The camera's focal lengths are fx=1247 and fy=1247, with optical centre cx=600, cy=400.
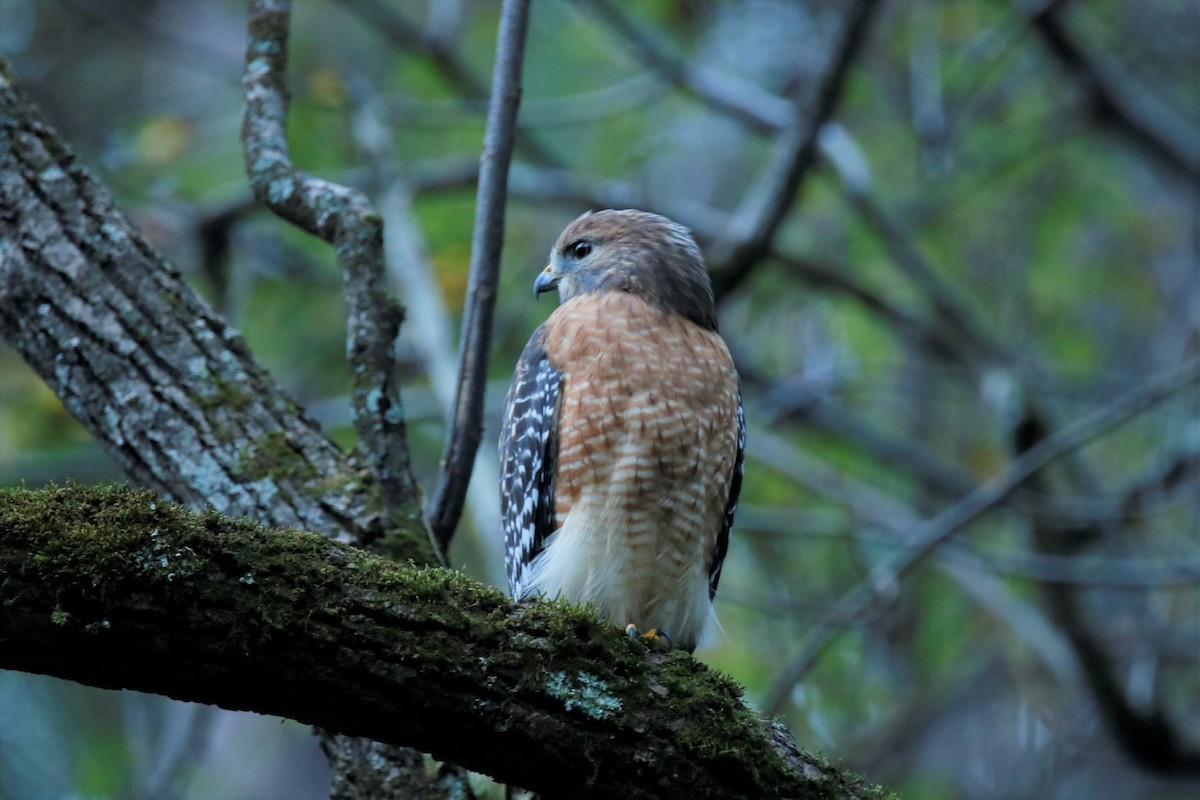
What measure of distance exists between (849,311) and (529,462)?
6015mm

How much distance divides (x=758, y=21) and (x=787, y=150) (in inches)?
136

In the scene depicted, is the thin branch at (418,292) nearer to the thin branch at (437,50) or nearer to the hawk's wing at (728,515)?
the thin branch at (437,50)

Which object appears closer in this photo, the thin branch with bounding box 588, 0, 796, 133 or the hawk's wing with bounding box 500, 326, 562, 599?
the hawk's wing with bounding box 500, 326, 562, 599

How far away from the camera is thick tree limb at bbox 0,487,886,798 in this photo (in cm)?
247

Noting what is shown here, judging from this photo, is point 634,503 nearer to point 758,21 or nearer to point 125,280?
point 125,280

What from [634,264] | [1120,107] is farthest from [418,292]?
[1120,107]

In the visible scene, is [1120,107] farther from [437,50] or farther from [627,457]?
[627,457]

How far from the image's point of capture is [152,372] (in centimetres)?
409

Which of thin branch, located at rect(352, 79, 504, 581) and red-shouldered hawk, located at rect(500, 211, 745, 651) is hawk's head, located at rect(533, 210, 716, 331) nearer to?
red-shouldered hawk, located at rect(500, 211, 745, 651)

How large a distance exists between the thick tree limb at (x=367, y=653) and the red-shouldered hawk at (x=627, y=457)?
1103 mm

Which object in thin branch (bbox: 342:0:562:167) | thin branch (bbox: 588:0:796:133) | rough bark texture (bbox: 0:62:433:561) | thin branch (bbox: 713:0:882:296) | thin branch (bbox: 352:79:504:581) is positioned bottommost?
rough bark texture (bbox: 0:62:433:561)

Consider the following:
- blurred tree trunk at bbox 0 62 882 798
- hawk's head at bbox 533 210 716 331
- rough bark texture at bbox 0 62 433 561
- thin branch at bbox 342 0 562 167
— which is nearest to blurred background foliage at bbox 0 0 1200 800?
thin branch at bbox 342 0 562 167

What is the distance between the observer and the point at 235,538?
8.77 ft

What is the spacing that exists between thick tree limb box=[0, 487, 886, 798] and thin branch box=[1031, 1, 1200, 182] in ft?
23.4
